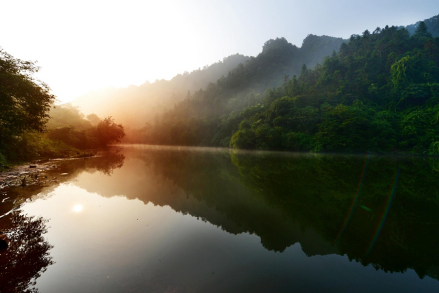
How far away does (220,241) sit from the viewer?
6.37 meters

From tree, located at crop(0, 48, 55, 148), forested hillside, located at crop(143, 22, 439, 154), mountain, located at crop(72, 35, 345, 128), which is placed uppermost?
mountain, located at crop(72, 35, 345, 128)

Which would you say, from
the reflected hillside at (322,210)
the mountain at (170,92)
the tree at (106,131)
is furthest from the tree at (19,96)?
the mountain at (170,92)

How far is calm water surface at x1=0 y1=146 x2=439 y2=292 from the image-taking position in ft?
14.3

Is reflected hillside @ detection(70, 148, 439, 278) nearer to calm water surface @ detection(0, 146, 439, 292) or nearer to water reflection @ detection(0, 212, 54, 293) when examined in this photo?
calm water surface @ detection(0, 146, 439, 292)

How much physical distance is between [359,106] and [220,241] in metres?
65.3

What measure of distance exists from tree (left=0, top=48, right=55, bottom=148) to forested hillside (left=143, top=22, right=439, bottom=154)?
157 feet

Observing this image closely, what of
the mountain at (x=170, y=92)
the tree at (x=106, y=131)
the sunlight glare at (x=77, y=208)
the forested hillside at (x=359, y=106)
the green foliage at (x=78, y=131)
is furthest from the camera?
the mountain at (x=170, y=92)

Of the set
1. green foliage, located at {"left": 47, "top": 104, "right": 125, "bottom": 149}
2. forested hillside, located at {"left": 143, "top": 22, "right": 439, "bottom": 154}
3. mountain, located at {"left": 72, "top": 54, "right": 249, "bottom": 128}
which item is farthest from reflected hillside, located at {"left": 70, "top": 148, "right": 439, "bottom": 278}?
mountain, located at {"left": 72, "top": 54, "right": 249, "bottom": 128}

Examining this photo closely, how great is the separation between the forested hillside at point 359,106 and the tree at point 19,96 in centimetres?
4796

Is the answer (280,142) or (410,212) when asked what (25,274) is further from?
(280,142)

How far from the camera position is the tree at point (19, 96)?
48.7ft

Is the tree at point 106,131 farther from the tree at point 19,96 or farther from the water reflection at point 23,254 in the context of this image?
the water reflection at point 23,254

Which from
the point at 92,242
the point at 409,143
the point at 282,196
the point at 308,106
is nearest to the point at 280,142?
the point at 308,106

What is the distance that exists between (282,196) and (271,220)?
3.40 m
